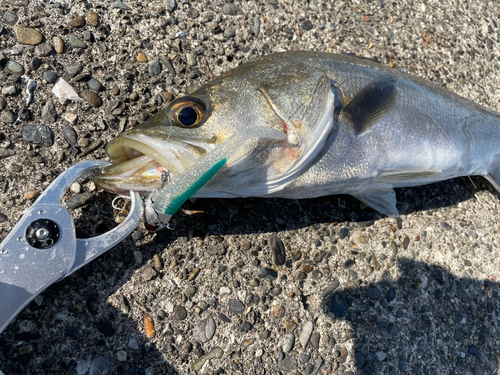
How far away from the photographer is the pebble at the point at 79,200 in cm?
184

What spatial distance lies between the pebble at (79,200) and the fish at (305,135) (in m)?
0.26

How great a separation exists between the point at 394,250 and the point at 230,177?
4.37 feet

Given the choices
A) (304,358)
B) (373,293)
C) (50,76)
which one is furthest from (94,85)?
(373,293)

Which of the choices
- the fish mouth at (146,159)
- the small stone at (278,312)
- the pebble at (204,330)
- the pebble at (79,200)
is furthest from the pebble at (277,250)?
the pebble at (79,200)

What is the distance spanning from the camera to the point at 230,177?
1.64 m

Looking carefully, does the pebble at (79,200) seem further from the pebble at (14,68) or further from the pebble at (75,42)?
the pebble at (75,42)

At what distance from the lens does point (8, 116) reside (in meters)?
1.89

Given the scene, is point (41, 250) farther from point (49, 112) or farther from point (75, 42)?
point (75, 42)

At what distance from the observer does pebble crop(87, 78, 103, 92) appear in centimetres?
205

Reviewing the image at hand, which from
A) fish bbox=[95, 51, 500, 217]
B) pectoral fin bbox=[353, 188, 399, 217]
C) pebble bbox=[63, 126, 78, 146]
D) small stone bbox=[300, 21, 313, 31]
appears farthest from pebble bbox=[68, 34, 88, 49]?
pectoral fin bbox=[353, 188, 399, 217]

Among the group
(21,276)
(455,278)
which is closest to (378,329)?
(455,278)

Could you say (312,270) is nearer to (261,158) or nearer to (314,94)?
(261,158)

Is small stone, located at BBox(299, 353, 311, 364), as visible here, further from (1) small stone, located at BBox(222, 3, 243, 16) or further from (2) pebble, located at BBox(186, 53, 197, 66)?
(1) small stone, located at BBox(222, 3, 243, 16)

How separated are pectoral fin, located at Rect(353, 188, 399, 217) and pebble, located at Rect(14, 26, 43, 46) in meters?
2.15
